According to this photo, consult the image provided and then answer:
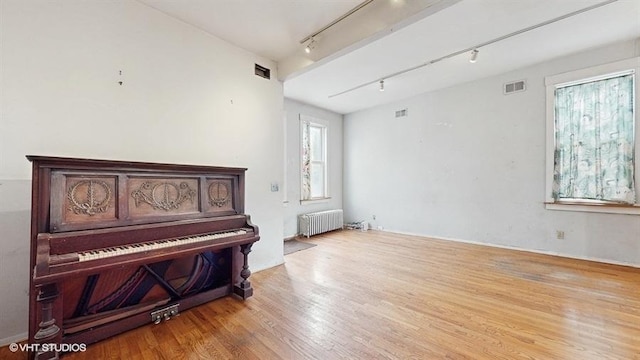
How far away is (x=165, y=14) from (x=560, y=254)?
5.96 meters

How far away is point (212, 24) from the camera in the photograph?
9.04 feet

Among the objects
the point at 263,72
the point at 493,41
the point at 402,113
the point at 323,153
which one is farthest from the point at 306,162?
the point at 493,41

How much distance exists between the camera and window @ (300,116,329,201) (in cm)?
577

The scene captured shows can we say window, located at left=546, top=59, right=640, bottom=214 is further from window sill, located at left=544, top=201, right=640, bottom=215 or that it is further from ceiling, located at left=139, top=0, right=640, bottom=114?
ceiling, located at left=139, top=0, right=640, bottom=114

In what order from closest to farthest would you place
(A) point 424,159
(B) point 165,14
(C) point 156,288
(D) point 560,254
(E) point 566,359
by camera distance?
(E) point 566,359 → (C) point 156,288 → (B) point 165,14 → (D) point 560,254 → (A) point 424,159

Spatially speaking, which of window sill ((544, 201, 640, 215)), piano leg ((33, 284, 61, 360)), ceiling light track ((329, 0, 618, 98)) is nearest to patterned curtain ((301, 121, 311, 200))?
ceiling light track ((329, 0, 618, 98))

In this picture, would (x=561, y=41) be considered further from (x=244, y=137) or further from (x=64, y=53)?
(x=64, y=53)

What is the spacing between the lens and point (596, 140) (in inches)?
142

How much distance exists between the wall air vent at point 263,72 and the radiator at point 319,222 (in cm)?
293

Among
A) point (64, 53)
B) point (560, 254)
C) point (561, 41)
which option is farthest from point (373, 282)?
point (561, 41)

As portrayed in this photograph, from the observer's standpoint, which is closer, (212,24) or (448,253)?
(212,24)

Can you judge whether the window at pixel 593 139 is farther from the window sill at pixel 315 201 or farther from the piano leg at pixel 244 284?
the piano leg at pixel 244 284

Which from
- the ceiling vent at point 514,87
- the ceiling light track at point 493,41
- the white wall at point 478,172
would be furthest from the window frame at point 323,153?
the ceiling vent at point 514,87

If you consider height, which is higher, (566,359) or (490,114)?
(490,114)
